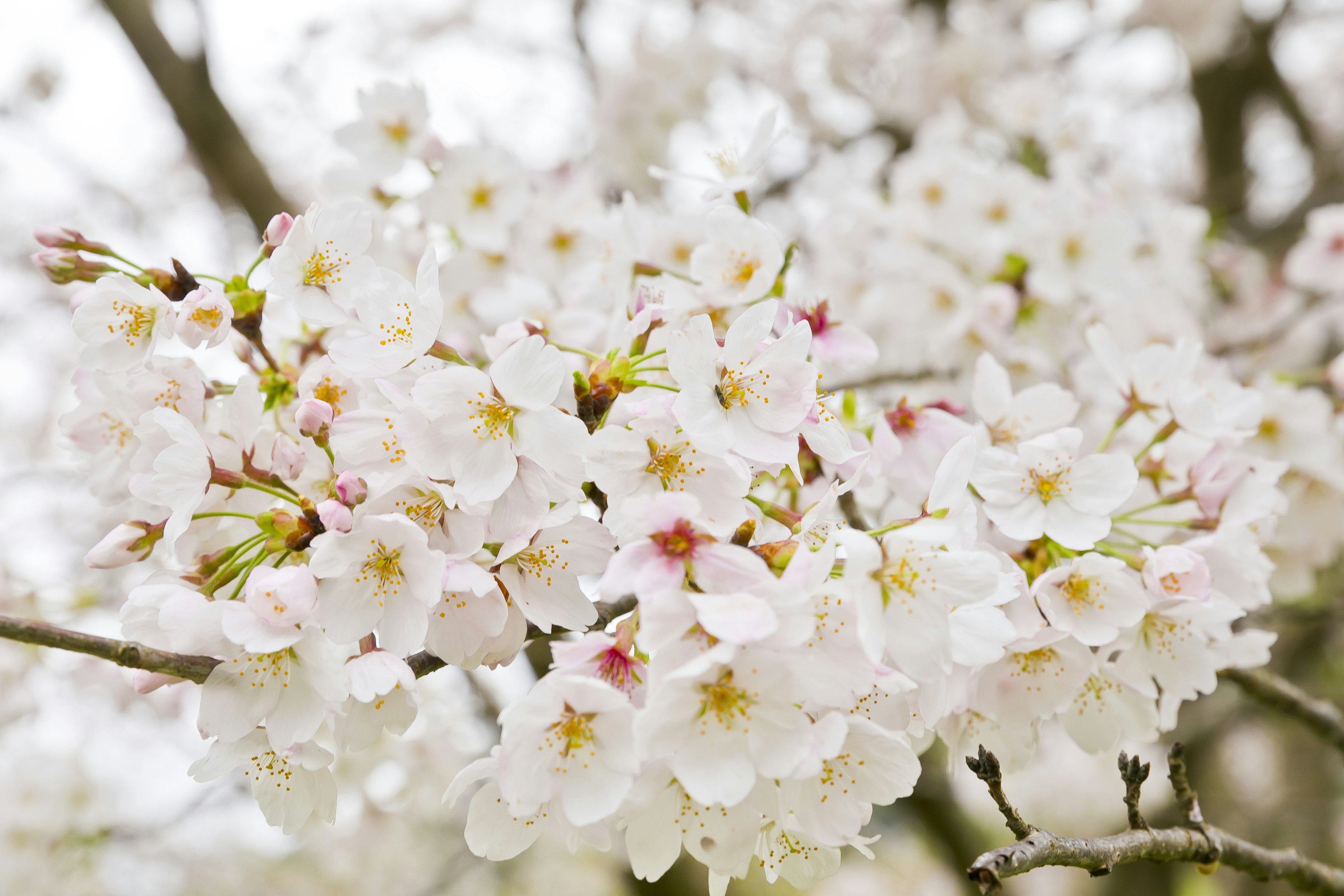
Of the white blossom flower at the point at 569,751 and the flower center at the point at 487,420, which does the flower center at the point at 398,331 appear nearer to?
the flower center at the point at 487,420

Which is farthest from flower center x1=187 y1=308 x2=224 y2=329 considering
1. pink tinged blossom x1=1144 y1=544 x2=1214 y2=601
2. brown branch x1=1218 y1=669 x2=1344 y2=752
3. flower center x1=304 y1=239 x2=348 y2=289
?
brown branch x1=1218 y1=669 x2=1344 y2=752

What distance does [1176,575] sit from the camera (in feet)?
3.54

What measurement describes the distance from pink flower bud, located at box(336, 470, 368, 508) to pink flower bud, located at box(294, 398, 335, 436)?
7 cm

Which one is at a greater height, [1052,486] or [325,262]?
[325,262]

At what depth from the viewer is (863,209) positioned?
2.32 meters

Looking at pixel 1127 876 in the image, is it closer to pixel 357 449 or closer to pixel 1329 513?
pixel 1329 513

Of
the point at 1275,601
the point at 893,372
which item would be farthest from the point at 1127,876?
the point at 893,372

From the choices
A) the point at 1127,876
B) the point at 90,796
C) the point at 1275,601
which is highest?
the point at 1275,601

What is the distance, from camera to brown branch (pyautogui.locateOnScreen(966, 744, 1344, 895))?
83 centimetres

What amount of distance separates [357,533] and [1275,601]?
3.32 meters

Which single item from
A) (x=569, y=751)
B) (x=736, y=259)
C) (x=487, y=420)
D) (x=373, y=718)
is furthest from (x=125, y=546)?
(x=736, y=259)

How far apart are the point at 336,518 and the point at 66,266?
56 centimetres

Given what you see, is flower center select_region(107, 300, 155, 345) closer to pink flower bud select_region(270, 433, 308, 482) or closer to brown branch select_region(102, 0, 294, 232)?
pink flower bud select_region(270, 433, 308, 482)

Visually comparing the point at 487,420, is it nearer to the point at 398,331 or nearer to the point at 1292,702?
the point at 398,331
